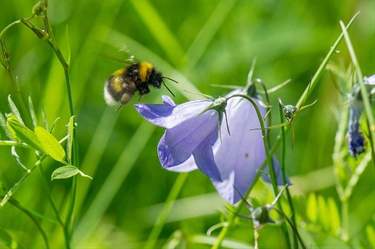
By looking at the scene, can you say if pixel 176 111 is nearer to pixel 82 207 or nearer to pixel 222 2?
pixel 82 207

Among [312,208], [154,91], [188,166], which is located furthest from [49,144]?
[154,91]

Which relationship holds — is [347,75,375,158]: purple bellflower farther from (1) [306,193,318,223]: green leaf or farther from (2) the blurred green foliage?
(2) the blurred green foliage

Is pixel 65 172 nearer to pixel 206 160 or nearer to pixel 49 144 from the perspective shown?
pixel 49 144

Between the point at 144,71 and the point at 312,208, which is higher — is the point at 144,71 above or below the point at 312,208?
above


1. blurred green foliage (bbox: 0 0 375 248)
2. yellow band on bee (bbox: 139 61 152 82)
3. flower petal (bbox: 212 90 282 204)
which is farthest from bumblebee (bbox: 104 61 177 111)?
blurred green foliage (bbox: 0 0 375 248)

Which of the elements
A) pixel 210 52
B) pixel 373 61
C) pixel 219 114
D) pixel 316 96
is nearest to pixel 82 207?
pixel 210 52

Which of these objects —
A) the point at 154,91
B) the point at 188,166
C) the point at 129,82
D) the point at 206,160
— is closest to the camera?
the point at 206,160
